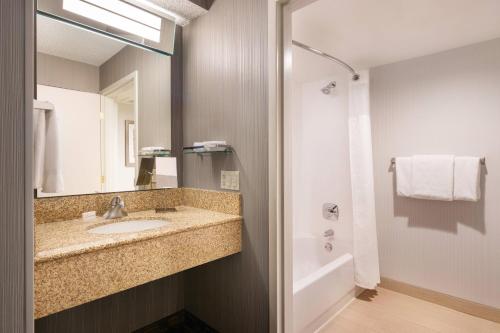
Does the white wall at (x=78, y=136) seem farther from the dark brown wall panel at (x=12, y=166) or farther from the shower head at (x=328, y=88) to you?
the shower head at (x=328, y=88)

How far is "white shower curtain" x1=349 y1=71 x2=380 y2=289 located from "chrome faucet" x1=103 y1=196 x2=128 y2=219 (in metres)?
1.89

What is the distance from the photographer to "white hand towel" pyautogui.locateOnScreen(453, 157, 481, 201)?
2.04 m

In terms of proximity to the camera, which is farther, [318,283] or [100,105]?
→ [318,283]

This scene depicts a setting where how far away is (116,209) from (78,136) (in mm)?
476

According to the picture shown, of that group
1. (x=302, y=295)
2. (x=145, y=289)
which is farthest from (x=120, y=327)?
(x=302, y=295)

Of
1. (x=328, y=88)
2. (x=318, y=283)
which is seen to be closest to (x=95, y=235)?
(x=318, y=283)

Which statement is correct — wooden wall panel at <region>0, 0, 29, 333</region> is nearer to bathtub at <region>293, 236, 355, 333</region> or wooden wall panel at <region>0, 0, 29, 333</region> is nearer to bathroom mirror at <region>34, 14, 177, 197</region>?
bathroom mirror at <region>34, 14, 177, 197</region>

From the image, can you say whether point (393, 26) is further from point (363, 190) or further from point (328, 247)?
point (328, 247)

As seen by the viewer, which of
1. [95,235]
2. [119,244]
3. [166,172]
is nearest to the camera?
[119,244]

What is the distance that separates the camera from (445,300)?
2.23 metres

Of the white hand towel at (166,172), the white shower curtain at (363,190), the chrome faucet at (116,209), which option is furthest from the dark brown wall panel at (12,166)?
the white shower curtain at (363,190)

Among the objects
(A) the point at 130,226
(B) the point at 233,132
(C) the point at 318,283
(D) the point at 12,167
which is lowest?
(C) the point at 318,283

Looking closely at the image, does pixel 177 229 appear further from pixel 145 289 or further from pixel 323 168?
pixel 323 168

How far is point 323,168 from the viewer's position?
2.79 metres
